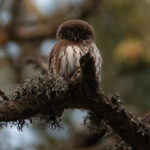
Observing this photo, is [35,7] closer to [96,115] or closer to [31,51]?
[31,51]

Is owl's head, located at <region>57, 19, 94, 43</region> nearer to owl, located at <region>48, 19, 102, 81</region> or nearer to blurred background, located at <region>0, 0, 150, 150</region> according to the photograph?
owl, located at <region>48, 19, 102, 81</region>

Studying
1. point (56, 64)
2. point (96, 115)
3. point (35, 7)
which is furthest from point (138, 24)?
point (96, 115)

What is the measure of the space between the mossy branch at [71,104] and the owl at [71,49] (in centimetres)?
76

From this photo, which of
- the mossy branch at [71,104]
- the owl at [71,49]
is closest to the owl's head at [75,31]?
the owl at [71,49]

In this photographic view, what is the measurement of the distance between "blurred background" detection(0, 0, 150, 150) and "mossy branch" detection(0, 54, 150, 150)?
3.24m

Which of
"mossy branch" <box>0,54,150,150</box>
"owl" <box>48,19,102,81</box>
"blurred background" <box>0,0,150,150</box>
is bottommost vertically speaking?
"mossy branch" <box>0,54,150,150</box>

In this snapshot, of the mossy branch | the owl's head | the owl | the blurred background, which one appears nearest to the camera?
the mossy branch

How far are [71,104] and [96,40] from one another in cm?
462

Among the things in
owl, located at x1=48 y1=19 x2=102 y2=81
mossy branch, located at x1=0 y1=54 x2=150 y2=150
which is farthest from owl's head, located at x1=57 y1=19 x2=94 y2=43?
mossy branch, located at x1=0 y1=54 x2=150 y2=150

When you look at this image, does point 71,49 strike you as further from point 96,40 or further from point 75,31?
point 96,40

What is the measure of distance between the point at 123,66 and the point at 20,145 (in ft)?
6.43

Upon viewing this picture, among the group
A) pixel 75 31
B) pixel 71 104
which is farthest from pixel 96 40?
pixel 71 104

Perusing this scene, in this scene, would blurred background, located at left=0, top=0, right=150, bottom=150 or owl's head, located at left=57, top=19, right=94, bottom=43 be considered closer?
owl's head, located at left=57, top=19, right=94, bottom=43

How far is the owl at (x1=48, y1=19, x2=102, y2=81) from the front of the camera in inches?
185
